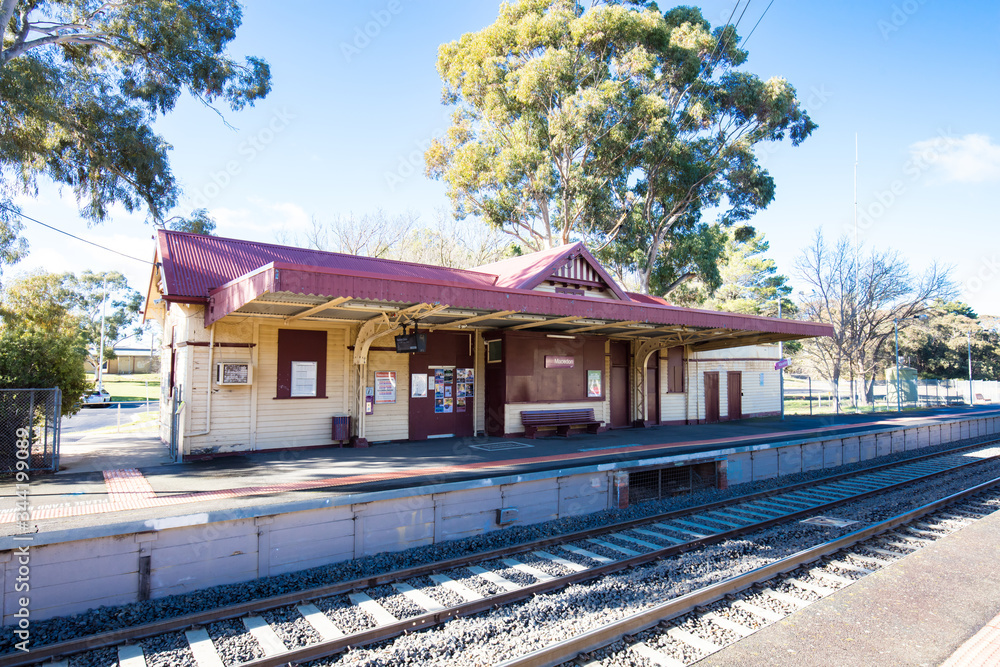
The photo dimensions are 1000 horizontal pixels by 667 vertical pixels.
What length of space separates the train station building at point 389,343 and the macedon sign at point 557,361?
0.04 m

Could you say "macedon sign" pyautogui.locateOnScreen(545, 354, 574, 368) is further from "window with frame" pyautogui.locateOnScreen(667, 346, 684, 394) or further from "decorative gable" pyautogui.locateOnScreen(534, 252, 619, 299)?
"window with frame" pyautogui.locateOnScreen(667, 346, 684, 394)

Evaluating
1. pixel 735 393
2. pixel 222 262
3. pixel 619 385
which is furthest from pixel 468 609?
pixel 735 393

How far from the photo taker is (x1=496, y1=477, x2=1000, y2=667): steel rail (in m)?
4.23

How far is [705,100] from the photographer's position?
2508 centimetres

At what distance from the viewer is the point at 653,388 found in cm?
1783

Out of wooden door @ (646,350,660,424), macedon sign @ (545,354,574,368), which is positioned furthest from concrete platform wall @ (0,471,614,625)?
wooden door @ (646,350,660,424)

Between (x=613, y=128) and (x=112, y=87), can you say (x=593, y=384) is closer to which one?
(x=613, y=128)

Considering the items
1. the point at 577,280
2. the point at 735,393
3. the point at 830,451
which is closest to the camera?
the point at 830,451

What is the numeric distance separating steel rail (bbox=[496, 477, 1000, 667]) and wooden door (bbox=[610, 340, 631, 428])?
29.5 ft

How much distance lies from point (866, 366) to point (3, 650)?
42851mm

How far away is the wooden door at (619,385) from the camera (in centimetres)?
1664

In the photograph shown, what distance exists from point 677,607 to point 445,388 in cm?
889

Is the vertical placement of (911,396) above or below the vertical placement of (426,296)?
below

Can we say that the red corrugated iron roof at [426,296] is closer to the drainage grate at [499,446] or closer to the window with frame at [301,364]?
the window with frame at [301,364]
